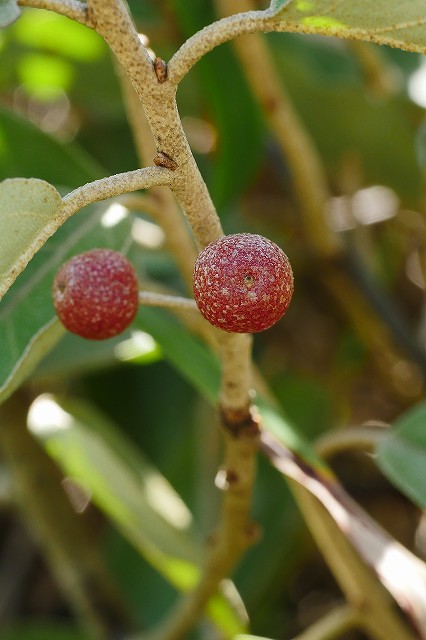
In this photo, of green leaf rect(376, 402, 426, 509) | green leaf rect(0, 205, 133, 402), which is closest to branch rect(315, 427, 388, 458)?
green leaf rect(376, 402, 426, 509)

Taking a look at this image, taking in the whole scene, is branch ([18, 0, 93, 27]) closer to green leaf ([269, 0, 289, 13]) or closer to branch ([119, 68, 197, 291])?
green leaf ([269, 0, 289, 13])

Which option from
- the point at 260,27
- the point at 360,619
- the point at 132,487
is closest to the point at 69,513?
the point at 132,487

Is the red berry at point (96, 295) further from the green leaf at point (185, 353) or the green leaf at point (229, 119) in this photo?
the green leaf at point (229, 119)

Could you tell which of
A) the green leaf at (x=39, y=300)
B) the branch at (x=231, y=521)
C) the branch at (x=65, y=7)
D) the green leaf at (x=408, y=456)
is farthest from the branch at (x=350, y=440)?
the branch at (x=65, y=7)

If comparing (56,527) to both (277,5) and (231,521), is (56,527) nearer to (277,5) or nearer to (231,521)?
(231,521)

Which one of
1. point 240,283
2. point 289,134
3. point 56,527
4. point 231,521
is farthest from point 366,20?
point 56,527

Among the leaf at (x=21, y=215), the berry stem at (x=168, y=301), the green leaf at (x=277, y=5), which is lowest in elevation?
the berry stem at (x=168, y=301)
